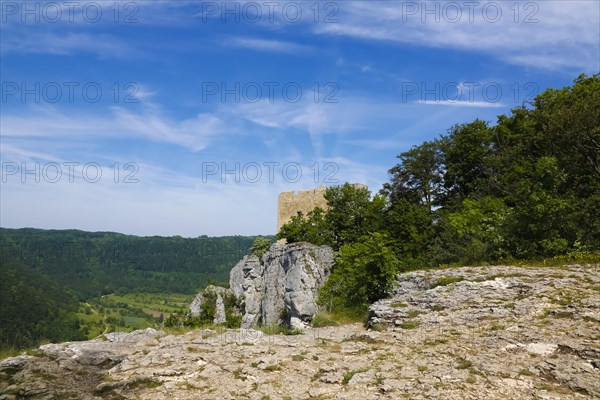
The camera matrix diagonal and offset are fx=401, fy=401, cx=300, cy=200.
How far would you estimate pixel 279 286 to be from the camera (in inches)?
1248

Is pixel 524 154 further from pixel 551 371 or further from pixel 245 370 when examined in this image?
pixel 245 370

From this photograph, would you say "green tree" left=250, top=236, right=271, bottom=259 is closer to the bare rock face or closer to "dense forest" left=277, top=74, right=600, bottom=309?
the bare rock face

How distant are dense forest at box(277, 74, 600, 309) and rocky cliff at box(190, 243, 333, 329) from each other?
179cm

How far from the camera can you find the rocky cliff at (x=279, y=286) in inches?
1023

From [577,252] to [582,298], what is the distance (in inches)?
271

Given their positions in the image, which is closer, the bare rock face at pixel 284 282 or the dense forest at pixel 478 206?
the dense forest at pixel 478 206

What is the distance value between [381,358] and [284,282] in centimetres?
2085

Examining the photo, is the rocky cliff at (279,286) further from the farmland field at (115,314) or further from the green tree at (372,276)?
the farmland field at (115,314)

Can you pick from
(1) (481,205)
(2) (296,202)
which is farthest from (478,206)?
(2) (296,202)

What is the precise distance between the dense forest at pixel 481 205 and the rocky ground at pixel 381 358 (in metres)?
4.14

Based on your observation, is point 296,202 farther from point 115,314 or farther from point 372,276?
point 115,314

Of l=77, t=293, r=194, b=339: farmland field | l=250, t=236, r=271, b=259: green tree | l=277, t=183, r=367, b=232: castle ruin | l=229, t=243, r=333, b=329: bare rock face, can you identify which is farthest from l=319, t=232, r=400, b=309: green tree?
l=77, t=293, r=194, b=339: farmland field

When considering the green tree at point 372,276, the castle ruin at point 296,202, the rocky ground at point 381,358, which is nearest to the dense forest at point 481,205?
the green tree at point 372,276

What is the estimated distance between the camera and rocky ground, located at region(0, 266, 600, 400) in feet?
25.1
